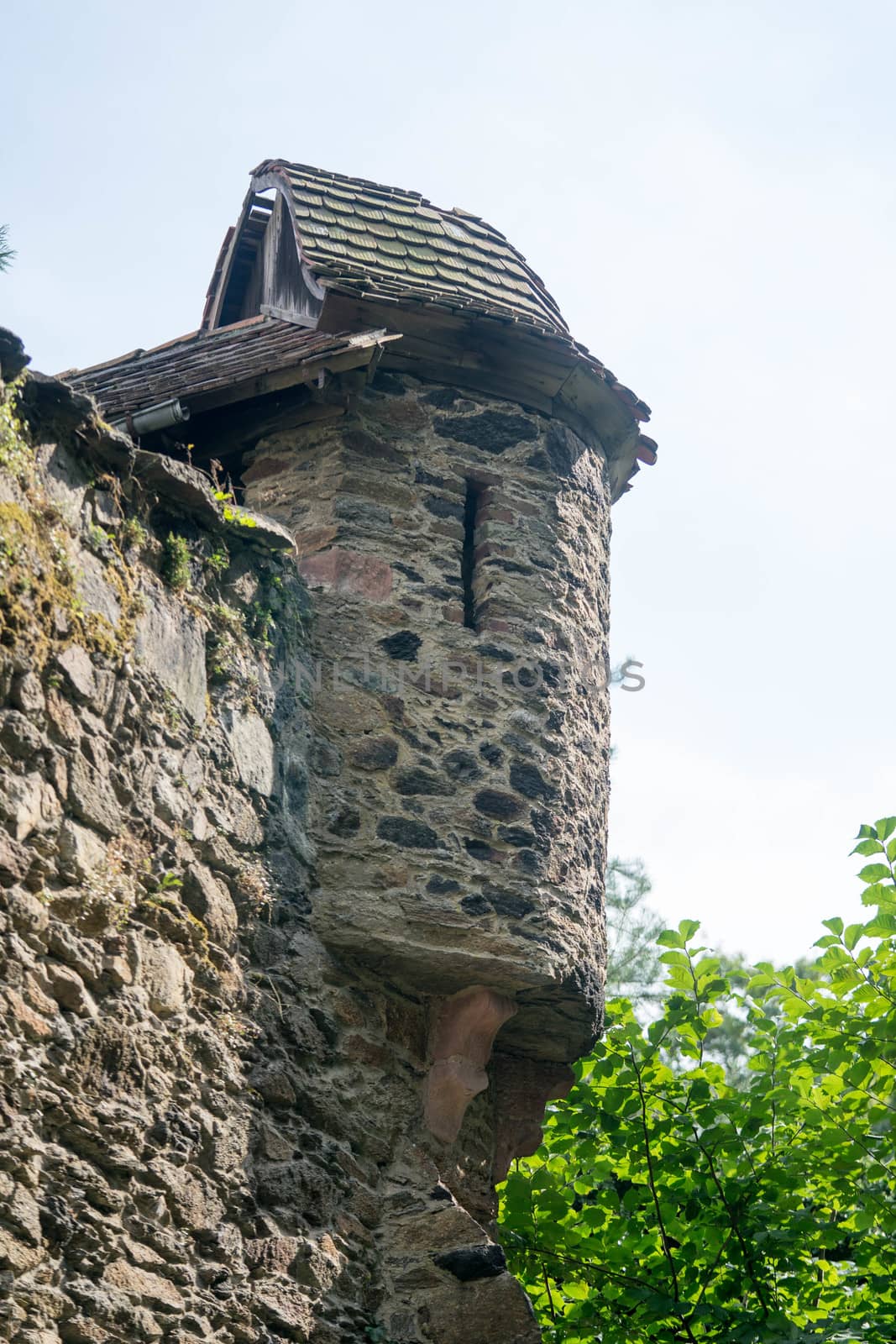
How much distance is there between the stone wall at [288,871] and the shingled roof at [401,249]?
533 millimetres

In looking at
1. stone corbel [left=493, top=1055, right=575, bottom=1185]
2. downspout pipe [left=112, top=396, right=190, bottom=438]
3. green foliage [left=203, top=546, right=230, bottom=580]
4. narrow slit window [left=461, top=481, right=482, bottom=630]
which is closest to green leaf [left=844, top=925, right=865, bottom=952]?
stone corbel [left=493, top=1055, right=575, bottom=1185]

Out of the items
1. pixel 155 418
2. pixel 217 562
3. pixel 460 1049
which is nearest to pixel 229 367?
pixel 155 418

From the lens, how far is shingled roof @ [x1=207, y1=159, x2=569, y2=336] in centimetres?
764

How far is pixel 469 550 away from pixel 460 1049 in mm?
2090

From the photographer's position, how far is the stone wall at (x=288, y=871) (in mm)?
4734

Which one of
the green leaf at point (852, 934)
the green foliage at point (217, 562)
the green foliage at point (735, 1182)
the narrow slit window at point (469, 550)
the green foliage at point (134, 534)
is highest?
the narrow slit window at point (469, 550)

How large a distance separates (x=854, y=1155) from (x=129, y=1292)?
2.93 metres

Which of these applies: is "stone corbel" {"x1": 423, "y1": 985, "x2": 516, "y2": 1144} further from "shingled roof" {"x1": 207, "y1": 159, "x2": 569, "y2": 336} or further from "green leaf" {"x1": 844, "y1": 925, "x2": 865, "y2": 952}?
"shingled roof" {"x1": 207, "y1": 159, "x2": 569, "y2": 336}

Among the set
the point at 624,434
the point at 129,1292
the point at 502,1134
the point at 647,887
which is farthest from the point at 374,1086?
the point at 647,887

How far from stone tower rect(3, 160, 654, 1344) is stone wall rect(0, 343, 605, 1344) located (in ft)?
0.05

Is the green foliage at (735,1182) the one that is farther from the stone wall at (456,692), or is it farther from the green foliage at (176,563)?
the green foliage at (176,563)

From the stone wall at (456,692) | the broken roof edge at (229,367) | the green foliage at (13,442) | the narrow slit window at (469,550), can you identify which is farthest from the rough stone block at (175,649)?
the broken roof edge at (229,367)

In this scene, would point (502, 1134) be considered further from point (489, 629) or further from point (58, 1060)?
point (58, 1060)

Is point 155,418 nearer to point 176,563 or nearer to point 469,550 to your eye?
point 469,550
